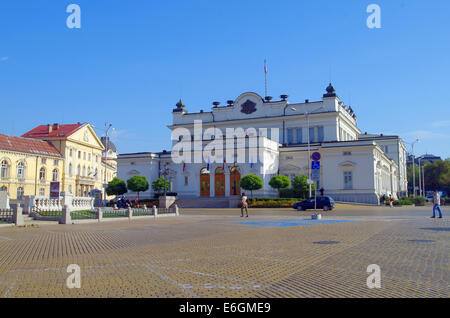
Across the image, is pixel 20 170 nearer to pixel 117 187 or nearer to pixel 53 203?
pixel 117 187

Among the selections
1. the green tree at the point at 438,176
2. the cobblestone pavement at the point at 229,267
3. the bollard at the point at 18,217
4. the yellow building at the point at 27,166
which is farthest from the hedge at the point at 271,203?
the green tree at the point at 438,176

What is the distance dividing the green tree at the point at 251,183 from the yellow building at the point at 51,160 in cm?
2167

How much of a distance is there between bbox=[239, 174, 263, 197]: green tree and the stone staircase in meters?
1.85

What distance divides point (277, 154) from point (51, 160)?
39014 millimetres

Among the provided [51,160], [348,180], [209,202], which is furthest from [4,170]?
[348,180]

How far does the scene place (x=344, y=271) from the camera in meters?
8.62

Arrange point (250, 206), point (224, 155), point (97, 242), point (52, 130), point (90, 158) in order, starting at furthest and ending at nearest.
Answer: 1. point (90, 158)
2. point (52, 130)
3. point (224, 155)
4. point (250, 206)
5. point (97, 242)

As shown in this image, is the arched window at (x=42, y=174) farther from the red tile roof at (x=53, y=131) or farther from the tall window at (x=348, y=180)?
the tall window at (x=348, y=180)

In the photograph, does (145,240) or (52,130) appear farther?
(52,130)

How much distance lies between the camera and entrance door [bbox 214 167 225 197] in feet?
182

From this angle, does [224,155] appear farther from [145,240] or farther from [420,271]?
[420,271]

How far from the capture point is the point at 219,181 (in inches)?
2202
